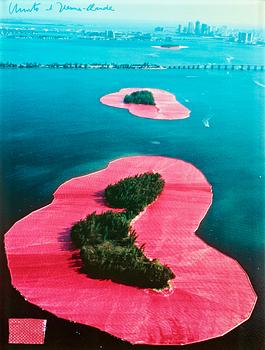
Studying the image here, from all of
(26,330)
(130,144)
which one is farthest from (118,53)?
(26,330)

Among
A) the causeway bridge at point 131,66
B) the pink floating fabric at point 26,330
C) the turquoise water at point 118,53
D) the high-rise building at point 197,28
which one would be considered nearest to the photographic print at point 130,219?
the pink floating fabric at point 26,330

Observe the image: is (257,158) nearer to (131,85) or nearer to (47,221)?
(47,221)

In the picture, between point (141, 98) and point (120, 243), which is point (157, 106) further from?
point (120, 243)

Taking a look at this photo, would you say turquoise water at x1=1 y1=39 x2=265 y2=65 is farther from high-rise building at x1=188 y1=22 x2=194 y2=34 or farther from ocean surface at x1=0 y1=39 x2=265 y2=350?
high-rise building at x1=188 y1=22 x2=194 y2=34

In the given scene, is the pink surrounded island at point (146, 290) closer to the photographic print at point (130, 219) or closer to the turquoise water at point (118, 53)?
the photographic print at point (130, 219)

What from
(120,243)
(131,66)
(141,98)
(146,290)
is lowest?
(146,290)

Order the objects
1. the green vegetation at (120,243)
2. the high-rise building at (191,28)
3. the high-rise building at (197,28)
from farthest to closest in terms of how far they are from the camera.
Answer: the high-rise building at (191,28) → the high-rise building at (197,28) → the green vegetation at (120,243)

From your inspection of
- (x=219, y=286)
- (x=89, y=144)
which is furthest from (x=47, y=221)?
(x=89, y=144)

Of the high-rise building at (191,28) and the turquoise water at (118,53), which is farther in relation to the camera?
the high-rise building at (191,28)
